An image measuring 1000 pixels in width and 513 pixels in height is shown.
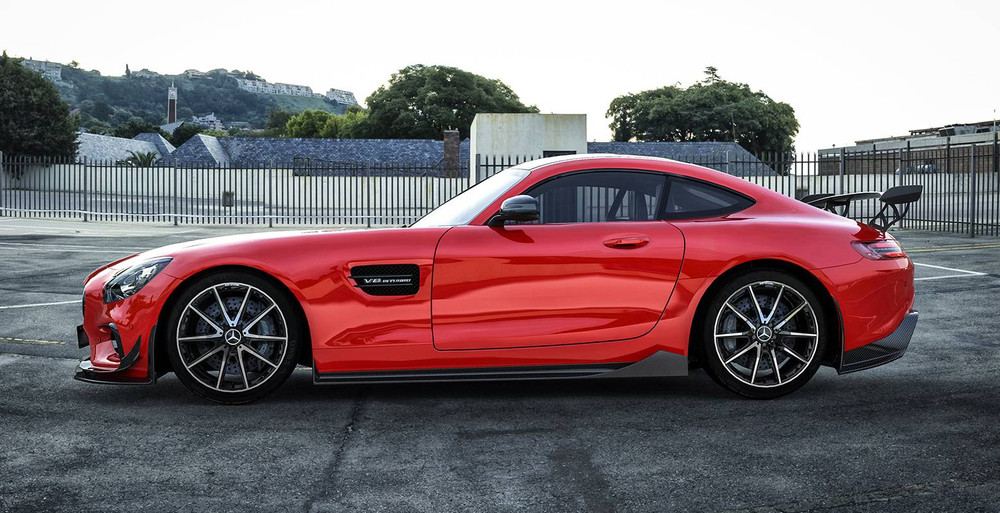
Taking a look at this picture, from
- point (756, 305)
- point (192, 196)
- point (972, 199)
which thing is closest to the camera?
point (756, 305)

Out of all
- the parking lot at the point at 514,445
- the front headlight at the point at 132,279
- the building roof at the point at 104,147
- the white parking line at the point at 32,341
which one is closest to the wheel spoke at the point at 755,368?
the parking lot at the point at 514,445

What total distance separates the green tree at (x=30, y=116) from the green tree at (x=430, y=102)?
95.2ft

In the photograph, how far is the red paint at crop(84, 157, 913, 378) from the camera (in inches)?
201

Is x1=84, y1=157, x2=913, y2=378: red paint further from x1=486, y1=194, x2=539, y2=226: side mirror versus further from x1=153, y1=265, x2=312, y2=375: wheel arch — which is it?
x1=486, y1=194, x2=539, y2=226: side mirror

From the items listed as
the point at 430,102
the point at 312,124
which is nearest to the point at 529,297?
the point at 430,102

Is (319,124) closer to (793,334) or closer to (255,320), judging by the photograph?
(255,320)

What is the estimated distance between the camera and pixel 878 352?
5492 mm

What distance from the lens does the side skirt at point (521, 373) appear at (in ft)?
16.8

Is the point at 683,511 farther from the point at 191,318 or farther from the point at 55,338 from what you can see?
the point at 55,338

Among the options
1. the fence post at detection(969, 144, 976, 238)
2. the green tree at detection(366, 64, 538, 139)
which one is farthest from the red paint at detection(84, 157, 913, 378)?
the green tree at detection(366, 64, 538, 139)

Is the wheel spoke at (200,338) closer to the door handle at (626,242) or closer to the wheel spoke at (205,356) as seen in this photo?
the wheel spoke at (205,356)

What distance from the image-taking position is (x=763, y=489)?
3750 millimetres

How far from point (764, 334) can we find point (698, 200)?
0.81 metres

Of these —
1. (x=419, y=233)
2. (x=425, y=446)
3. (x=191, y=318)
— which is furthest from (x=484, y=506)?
(x=191, y=318)
